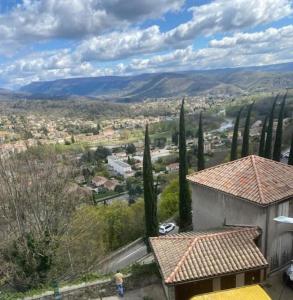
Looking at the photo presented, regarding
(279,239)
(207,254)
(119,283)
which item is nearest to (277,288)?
(279,239)

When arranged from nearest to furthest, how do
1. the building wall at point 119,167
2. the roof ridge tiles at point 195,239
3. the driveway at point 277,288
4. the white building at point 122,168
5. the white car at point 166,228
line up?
the roof ridge tiles at point 195,239
the driveway at point 277,288
the white car at point 166,228
the white building at point 122,168
the building wall at point 119,167

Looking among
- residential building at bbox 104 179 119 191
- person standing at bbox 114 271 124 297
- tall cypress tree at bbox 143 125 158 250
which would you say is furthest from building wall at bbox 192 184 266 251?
residential building at bbox 104 179 119 191

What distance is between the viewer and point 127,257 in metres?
29.2

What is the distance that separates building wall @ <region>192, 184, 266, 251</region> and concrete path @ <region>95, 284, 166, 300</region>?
13.9 ft

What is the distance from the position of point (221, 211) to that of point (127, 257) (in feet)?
45.1

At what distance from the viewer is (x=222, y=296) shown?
11.1 metres

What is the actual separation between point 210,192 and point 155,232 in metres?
12.0

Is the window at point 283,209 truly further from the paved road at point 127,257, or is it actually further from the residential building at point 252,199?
the paved road at point 127,257

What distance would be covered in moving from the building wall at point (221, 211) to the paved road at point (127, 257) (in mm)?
8140

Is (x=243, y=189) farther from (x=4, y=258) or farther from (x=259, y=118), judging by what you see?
(x=259, y=118)

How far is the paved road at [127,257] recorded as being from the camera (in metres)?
26.2

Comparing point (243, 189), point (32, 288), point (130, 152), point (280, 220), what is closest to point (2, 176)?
point (32, 288)

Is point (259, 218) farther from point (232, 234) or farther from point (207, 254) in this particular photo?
point (207, 254)

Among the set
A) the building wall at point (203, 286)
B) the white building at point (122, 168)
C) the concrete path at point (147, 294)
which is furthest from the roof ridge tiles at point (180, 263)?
the white building at point (122, 168)
